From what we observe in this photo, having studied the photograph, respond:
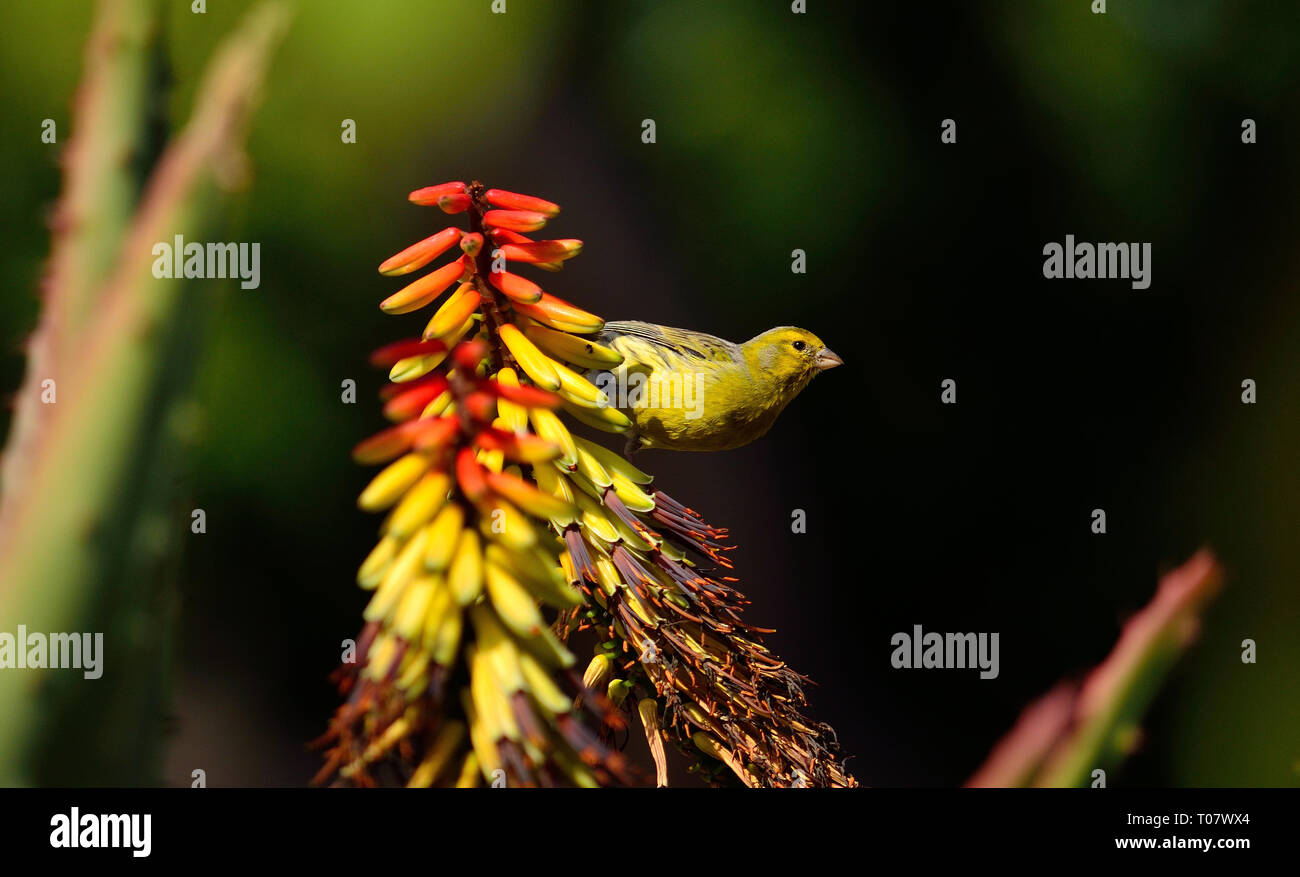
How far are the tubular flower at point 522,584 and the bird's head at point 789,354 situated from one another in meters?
0.53

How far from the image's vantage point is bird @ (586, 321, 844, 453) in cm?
189

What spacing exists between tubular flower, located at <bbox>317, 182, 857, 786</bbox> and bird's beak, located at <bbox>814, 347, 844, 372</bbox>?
2.06 feet

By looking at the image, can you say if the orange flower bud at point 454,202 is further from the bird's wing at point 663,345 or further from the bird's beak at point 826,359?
the bird's beak at point 826,359

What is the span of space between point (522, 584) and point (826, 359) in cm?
105

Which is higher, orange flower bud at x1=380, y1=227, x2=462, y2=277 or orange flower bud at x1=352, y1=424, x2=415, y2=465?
orange flower bud at x1=380, y1=227, x2=462, y2=277

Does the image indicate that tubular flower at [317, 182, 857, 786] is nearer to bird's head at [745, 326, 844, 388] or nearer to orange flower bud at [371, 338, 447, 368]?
orange flower bud at [371, 338, 447, 368]

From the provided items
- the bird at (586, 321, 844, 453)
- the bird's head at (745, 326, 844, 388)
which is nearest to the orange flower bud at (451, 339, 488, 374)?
the bird at (586, 321, 844, 453)

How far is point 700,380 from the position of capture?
1.93 metres

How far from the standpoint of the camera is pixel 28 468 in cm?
145

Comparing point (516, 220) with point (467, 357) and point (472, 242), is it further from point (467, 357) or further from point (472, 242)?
point (467, 357)

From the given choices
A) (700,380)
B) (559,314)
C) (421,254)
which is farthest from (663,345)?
(421,254)

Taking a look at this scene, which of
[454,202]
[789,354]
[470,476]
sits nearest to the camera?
[470,476]

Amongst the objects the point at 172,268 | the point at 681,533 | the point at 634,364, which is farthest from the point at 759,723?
the point at 172,268

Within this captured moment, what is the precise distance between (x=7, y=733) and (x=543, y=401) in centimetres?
95
